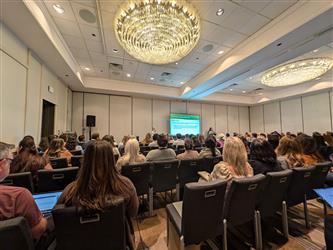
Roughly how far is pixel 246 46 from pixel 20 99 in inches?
245

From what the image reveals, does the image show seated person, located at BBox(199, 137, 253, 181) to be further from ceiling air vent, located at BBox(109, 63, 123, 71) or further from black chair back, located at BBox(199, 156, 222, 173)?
ceiling air vent, located at BBox(109, 63, 123, 71)

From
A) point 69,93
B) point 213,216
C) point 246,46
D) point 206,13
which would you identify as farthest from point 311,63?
point 69,93

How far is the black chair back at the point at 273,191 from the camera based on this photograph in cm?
187

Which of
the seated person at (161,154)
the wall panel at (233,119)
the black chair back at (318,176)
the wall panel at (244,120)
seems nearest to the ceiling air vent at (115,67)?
the seated person at (161,154)

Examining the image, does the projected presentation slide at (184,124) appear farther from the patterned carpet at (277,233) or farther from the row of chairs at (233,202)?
the row of chairs at (233,202)

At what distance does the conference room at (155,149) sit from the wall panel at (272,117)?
3.20m

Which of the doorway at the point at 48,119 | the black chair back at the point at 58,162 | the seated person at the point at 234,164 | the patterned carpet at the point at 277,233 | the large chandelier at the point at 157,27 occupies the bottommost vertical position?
the patterned carpet at the point at 277,233

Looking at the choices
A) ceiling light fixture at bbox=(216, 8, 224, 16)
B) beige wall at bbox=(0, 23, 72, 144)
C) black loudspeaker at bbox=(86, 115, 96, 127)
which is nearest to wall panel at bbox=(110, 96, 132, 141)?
black loudspeaker at bbox=(86, 115, 96, 127)

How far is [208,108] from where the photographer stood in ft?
39.0

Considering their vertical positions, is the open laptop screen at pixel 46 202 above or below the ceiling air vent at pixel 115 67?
below

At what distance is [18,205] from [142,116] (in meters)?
8.98

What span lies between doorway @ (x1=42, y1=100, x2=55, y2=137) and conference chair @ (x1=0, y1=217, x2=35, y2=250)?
6147mm

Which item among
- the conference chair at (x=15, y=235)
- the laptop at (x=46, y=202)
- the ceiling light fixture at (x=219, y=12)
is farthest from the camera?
the ceiling light fixture at (x=219, y=12)

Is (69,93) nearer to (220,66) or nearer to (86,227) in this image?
(220,66)
